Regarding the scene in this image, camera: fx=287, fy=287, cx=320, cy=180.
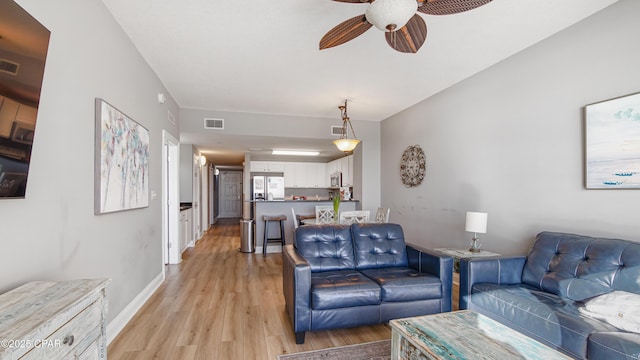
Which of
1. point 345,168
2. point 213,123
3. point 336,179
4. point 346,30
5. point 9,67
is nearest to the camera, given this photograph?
point 9,67

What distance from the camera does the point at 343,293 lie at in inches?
92.1

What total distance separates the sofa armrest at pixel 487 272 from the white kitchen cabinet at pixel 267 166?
6669 millimetres

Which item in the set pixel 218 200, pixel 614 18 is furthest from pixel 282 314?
pixel 218 200

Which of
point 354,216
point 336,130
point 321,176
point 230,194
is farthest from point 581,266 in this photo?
point 230,194

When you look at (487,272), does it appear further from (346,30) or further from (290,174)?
(290,174)

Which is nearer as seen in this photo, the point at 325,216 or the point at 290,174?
the point at 325,216

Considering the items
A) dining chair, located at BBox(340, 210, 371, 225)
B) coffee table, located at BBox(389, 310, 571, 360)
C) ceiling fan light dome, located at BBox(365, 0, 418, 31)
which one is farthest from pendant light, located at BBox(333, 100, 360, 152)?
coffee table, located at BBox(389, 310, 571, 360)

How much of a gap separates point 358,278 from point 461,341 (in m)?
1.14

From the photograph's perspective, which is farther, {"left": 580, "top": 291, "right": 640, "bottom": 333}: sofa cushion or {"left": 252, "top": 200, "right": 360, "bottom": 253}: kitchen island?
{"left": 252, "top": 200, "right": 360, "bottom": 253}: kitchen island

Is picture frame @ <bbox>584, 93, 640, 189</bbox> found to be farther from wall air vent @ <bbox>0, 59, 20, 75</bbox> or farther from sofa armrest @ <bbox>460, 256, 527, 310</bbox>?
wall air vent @ <bbox>0, 59, 20, 75</bbox>

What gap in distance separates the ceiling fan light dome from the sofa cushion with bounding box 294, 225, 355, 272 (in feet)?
6.82

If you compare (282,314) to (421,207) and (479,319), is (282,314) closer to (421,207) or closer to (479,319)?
(479,319)

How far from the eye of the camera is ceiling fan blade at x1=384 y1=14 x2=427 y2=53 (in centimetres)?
A: 186

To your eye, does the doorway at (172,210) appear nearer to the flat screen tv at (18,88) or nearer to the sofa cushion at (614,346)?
the flat screen tv at (18,88)
